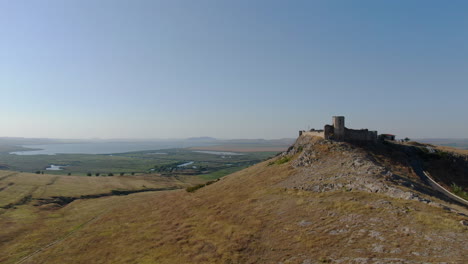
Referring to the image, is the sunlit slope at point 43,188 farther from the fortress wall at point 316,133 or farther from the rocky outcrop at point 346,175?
the rocky outcrop at point 346,175

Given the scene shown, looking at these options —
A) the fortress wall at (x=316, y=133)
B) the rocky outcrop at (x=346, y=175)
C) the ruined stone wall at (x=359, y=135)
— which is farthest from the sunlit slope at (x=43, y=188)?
the ruined stone wall at (x=359, y=135)

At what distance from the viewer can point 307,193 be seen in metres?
32.9

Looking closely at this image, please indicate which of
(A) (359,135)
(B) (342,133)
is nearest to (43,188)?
(B) (342,133)

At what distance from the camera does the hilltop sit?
19.2m

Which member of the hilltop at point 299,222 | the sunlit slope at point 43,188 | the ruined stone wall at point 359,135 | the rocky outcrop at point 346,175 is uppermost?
the ruined stone wall at point 359,135

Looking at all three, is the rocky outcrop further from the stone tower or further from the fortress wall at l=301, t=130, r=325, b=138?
the fortress wall at l=301, t=130, r=325, b=138

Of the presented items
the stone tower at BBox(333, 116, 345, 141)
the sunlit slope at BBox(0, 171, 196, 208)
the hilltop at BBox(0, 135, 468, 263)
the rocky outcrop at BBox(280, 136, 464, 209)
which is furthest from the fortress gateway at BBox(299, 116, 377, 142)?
the sunlit slope at BBox(0, 171, 196, 208)

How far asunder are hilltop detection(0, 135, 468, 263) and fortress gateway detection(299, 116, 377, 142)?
10.6ft

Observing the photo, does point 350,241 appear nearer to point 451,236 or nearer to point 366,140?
point 451,236

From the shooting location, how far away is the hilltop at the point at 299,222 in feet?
63.0

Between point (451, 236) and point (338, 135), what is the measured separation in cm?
3658

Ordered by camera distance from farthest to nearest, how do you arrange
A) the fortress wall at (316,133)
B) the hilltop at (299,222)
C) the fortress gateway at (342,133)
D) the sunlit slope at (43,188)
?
the sunlit slope at (43,188)
the fortress wall at (316,133)
the fortress gateway at (342,133)
the hilltop at (299,222)

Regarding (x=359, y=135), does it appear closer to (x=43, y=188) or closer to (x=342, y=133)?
(x=342, y=133)

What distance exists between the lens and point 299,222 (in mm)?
25719
